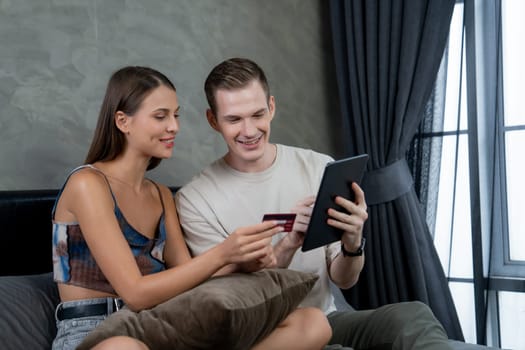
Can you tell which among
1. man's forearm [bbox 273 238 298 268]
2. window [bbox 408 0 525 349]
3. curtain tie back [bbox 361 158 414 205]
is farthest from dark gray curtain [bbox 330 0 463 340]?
man's forearm [bbox 273 238 298 268]

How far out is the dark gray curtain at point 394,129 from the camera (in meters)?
2.91

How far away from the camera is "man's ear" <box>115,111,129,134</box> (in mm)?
1859

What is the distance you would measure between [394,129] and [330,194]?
1.30 meters

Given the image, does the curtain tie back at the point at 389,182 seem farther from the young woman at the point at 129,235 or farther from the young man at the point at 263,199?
the young woman at the point at 129,235

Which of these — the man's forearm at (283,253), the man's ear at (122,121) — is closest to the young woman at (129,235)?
the man's ear at (122,121)

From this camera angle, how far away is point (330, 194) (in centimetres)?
177

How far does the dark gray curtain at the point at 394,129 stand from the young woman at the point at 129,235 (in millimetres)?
1229

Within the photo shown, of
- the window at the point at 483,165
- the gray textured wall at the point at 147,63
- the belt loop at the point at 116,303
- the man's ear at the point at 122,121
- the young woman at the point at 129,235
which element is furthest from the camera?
the window at the point at 483,165

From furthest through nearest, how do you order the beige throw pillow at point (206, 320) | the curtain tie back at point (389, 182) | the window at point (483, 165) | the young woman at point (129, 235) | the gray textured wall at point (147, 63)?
the curtain tie back at point (389, 182)
the window at point (483, 165)
the gray textured wall at point (147, 63)
the young woman at point (129, 235)
the beige throw pillow at point (206, 320)

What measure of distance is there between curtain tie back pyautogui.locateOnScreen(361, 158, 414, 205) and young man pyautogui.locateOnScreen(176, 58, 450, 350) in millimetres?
820

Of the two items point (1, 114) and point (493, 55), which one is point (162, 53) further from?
point (493, 55)

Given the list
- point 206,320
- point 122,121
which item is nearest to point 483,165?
point 122,121

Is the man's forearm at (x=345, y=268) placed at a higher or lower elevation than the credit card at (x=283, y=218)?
lower

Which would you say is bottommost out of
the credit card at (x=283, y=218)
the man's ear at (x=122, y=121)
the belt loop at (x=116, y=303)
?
the belt loop at (x=116, y=303)
